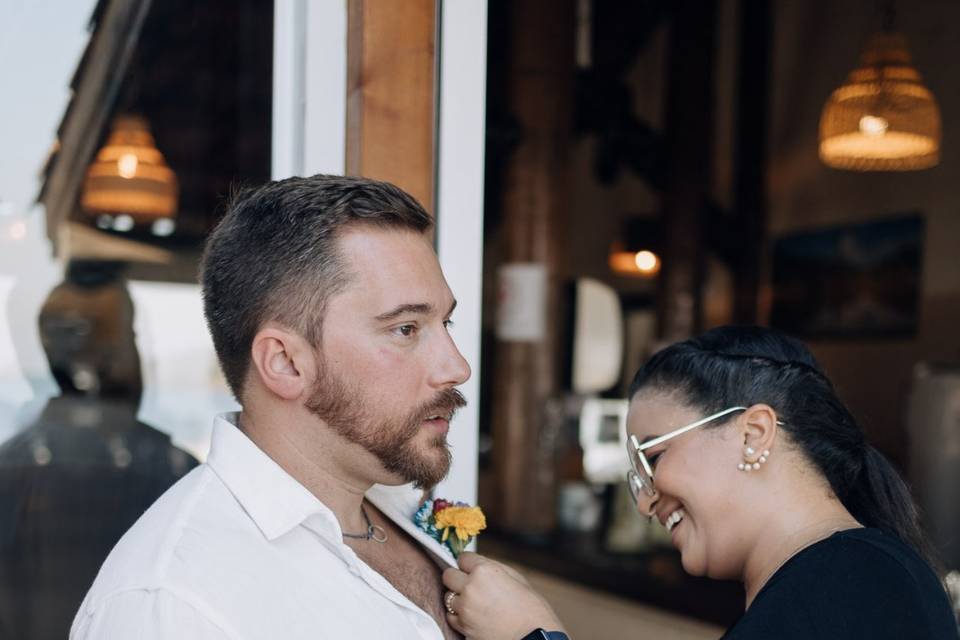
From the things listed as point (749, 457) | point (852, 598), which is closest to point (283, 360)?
point (749, 457)

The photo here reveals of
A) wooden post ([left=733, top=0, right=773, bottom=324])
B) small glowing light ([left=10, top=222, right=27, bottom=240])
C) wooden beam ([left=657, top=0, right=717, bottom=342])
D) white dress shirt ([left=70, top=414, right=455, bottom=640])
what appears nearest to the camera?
white dress shirt ([left=70, top=414, right=455, bottom=640])

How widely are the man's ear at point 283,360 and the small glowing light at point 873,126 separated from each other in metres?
4.13

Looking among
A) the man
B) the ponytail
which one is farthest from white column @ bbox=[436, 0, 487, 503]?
the ponytail

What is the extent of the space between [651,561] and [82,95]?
3.48 m

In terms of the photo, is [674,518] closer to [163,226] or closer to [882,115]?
[163,226]

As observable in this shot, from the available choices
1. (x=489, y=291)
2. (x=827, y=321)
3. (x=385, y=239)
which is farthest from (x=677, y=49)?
(x=385, y=239)

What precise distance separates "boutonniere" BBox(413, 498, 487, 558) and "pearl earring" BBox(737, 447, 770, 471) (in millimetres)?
415

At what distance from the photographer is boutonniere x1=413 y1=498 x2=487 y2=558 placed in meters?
1.77

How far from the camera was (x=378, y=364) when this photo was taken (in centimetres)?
158

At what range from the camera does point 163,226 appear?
8.68ft

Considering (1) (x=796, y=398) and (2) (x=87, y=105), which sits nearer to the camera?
(1) (x=796, y=398)

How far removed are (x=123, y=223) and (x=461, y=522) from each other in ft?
4.20

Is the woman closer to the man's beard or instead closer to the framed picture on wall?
the man's beard

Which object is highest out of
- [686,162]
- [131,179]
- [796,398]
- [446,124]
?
[686,162]
